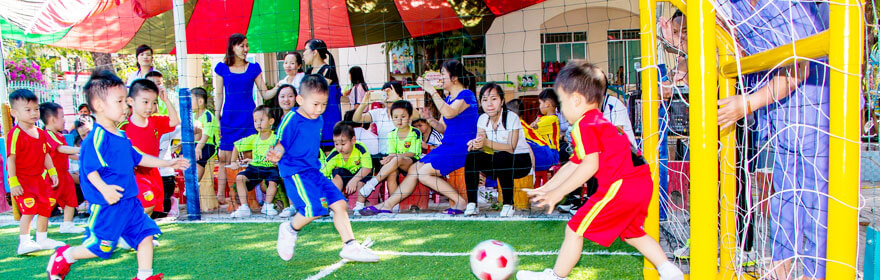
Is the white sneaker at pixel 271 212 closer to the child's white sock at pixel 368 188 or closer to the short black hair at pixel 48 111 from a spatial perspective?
the child's white sock at pixel 368 188

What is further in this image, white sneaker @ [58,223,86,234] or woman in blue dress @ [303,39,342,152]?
woman in blue dress @ [303,39,342,152]

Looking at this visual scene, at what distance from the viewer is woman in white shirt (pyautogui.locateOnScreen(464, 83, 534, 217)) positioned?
6230mm

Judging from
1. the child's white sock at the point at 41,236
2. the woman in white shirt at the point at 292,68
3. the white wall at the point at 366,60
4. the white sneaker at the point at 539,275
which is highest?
the white wall at the point at 366,60

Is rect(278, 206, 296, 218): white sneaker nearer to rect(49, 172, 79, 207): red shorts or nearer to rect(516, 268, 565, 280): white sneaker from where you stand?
rect(49, 172, 79, 207): red shorts

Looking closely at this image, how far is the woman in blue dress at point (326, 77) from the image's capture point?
6.59m

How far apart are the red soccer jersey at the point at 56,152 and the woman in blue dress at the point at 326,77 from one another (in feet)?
8.47

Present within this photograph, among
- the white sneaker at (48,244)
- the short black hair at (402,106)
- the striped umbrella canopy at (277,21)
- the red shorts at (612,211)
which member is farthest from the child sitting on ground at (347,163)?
the red shorts at (612,211)

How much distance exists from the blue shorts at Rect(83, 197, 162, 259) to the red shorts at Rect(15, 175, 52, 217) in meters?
Answer: 2.13

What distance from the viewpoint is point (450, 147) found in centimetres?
632

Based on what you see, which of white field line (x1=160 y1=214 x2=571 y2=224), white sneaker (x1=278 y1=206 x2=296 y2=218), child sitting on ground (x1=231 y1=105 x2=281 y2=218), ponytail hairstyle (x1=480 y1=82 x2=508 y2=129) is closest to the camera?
white field line (x1=160 y1=214 x2=571 y2=224)

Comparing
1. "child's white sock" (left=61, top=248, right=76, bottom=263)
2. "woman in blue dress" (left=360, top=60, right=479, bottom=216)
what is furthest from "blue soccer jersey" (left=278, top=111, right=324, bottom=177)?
"woman in blue dress" (left=360, top=60, right=479, bottom=216)

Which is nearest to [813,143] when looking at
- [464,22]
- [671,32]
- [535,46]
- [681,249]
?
[671,32]

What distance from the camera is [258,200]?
7156 millimetres

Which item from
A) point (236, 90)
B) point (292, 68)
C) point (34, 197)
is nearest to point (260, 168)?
point (236, 90)
